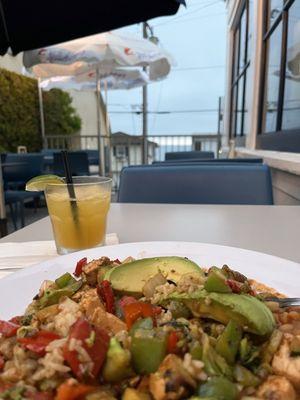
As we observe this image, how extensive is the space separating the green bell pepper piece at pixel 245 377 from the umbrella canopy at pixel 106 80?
6.88 meters

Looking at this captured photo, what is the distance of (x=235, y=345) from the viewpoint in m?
0.46

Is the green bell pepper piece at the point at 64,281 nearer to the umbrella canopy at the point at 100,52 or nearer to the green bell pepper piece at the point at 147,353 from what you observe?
the green bell pepper piece at the point at 147,353

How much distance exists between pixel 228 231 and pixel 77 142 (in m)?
9.29

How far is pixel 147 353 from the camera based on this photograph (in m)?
0.44

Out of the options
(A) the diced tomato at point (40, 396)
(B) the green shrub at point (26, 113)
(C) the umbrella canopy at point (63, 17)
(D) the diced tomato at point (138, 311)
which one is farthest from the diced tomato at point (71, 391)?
(B) the green shrub at point (26, 113)

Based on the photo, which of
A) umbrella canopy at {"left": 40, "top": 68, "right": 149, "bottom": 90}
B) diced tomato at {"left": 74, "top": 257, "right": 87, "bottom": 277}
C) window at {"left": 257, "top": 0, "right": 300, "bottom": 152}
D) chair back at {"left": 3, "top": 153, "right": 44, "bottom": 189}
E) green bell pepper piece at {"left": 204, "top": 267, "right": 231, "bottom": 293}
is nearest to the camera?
green bell pepper piece at {"left": 204, "top": 267, "right": 231, "bottom": 293}

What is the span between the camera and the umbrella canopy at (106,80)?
6891 millimetres

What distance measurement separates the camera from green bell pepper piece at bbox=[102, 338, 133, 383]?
427 millimetres

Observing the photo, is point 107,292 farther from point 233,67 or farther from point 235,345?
point 233,67

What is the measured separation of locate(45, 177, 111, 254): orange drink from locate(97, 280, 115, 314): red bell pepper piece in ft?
1.21

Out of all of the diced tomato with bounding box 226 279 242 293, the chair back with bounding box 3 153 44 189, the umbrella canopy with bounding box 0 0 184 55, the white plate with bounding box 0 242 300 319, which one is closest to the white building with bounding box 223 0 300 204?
the umbrella canopy with bounding box 0 0 184 55

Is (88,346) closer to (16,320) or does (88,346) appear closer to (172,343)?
(172,343)

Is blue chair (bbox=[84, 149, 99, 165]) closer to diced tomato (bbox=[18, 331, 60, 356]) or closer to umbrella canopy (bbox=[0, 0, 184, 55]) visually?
umbrella canopy (bbox=[0, 0, 184, 55])

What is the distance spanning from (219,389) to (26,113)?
9.42 meters
